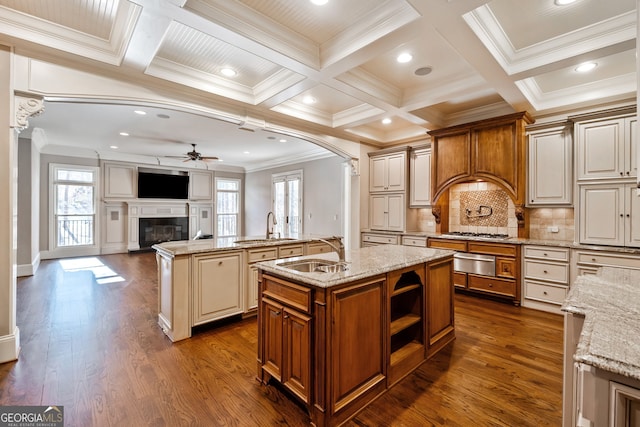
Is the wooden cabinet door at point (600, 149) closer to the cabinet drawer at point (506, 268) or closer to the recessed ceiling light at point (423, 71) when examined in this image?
the cabinet drawer at point (506, 268)

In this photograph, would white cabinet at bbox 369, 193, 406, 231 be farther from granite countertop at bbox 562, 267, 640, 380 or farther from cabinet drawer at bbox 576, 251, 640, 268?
granite countertop at bbox 562, 267, 640, 380

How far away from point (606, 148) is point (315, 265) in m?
3.65

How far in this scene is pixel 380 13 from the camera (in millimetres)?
2299

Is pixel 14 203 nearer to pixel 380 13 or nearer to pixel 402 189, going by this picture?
pixel 380 13

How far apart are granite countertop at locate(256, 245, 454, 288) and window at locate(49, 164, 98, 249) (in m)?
7.98

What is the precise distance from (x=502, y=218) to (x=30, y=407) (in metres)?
5.50

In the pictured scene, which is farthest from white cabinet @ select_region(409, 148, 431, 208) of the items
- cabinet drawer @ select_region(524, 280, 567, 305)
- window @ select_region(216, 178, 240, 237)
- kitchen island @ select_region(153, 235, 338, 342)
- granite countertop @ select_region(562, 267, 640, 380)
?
window @ select_region(216, 178, 240, 237)

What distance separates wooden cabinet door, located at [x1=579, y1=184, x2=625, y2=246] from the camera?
324 cm

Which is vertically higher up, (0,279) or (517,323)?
(0,279)

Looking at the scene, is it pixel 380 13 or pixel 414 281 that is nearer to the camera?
pixel 380 13

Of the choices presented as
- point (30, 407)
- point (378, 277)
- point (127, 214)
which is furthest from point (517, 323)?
point (127, 214)

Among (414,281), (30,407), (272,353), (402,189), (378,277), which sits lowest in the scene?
(30,407)

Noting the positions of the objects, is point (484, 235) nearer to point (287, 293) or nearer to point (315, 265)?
point (315, 265)

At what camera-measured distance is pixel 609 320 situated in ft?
3.71
